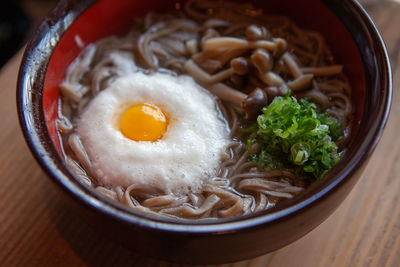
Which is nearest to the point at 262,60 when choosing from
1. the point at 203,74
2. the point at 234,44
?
the point at 234,44

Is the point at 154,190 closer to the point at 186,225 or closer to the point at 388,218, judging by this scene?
the point at 186,225

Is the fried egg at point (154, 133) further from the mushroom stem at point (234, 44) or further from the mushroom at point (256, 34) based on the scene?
the mushroom at point (256, 34)

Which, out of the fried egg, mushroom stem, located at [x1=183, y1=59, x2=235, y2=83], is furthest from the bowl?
mushroom stem, located at [x1=183, y1=59, x2=235, y2=83]

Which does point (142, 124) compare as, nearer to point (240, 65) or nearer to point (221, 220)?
point (240, 65)

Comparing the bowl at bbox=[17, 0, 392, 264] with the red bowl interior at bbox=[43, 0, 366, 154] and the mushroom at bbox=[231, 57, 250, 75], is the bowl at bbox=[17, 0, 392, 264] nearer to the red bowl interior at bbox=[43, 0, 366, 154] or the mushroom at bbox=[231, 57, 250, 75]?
the red bowl interior at bbox=[43, 0, 366, 154]

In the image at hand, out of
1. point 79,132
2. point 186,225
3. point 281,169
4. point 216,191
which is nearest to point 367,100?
point 281,169

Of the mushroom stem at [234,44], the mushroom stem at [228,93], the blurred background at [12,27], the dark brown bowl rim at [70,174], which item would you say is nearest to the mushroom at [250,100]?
the mushroom stem at [228,93]

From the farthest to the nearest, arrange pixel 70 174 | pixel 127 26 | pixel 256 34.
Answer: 1. pixel 127 26
2. pixel 256 34
3. pixel 70 174

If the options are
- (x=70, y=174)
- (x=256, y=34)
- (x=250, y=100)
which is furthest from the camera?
(x=256, y=34)
